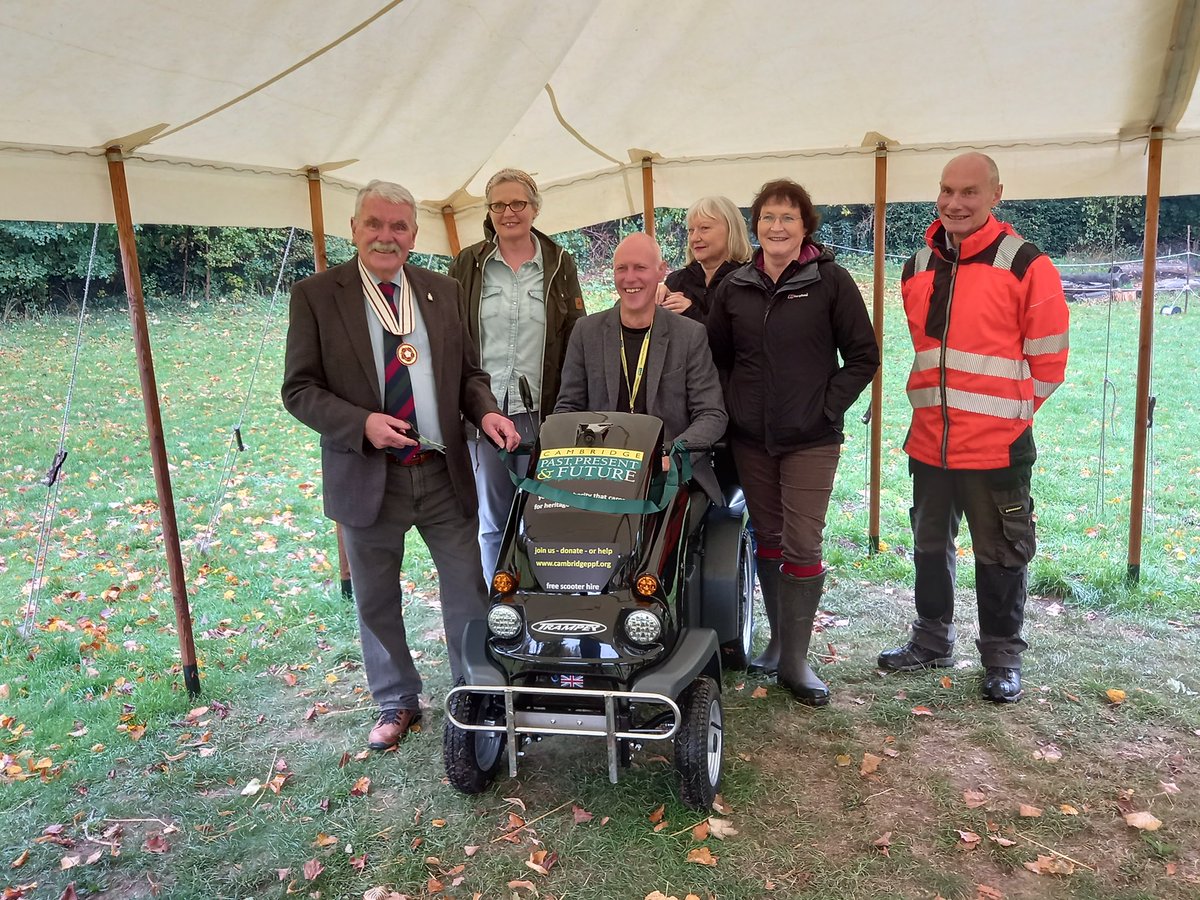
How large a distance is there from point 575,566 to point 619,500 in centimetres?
24

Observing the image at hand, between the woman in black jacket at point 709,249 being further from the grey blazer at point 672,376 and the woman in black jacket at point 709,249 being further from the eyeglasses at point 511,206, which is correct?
the eyeglasses at point 511,206

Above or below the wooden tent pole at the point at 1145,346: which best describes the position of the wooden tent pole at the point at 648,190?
above

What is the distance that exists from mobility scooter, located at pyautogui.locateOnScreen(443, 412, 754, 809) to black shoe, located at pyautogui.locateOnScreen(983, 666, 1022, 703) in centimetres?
128

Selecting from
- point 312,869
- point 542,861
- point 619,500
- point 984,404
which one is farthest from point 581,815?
point 984,404

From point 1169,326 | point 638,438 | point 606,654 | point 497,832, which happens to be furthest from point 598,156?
point 1169,326

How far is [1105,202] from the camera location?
11.4 m

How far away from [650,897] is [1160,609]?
10.6 ft

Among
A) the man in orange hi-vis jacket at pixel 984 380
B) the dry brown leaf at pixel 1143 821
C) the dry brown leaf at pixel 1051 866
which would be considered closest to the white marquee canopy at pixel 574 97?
the man in orange hi-vis jacket at pixel 984 380

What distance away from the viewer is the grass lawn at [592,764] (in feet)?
7.88

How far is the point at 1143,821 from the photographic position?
2.50m

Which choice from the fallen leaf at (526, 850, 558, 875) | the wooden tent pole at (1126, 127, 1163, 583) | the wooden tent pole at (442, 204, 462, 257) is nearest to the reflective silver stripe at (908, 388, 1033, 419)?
the wooden tent pole at (1126, 127, 1163, 583)

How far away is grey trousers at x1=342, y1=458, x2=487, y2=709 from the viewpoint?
9.66ft

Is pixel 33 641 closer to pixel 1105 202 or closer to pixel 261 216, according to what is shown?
pixel 261 216

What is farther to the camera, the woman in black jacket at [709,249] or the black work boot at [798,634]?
the woman in black jacket at [709,249]
